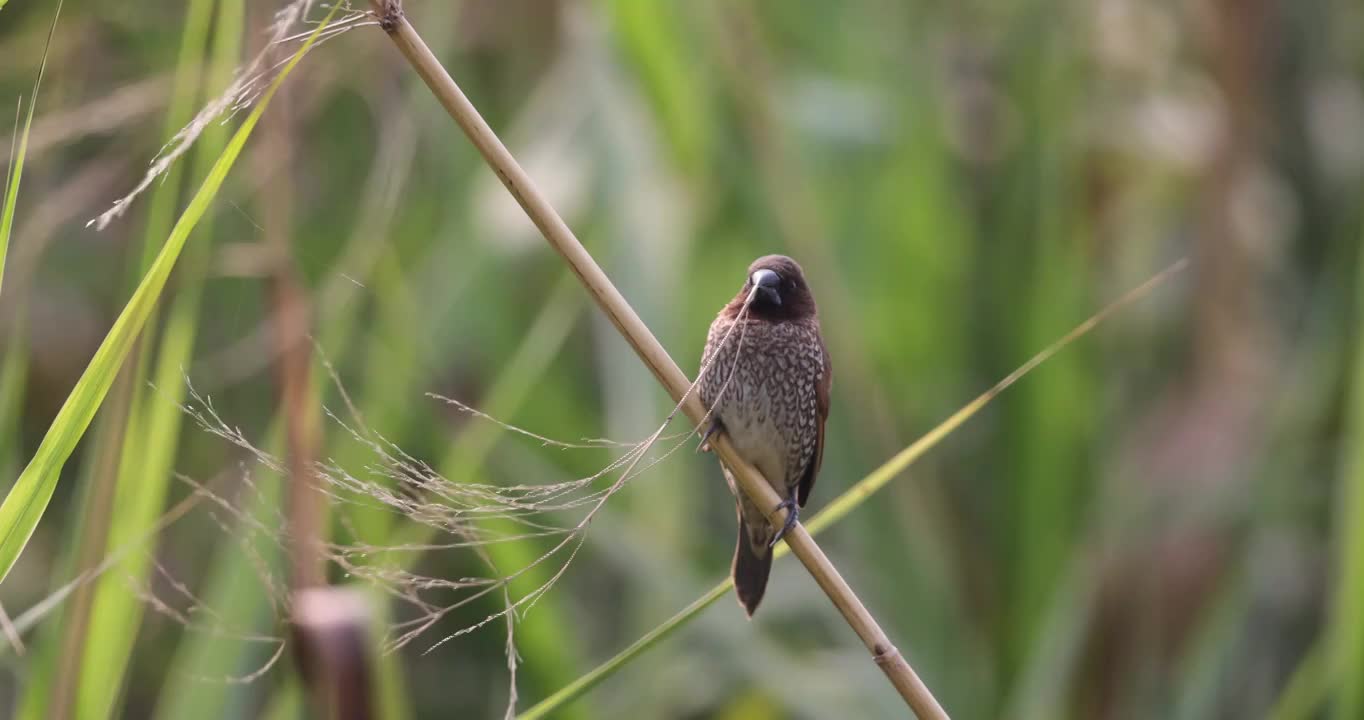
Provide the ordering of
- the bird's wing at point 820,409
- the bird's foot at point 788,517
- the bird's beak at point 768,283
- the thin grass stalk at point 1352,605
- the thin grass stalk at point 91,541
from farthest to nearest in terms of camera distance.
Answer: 1. the bird's wing at point 820,409
2. the thin grass stalk at point 1352,605
3. the bird's beak at point 768,283
4. the bird's foot at point 788,517
5. the thin grass stalk at point 91,541

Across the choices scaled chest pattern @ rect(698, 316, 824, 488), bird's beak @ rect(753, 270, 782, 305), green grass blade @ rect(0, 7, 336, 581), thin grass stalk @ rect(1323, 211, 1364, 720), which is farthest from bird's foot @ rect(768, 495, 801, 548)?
thin grass stalk @ rect(1323, 211, 1364, 720)

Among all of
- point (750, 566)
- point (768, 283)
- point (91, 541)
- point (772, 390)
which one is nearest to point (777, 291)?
point (768, 283)

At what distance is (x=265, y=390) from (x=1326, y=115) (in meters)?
A: 3.25

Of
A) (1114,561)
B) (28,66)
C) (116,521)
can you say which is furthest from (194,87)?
(1114,561)

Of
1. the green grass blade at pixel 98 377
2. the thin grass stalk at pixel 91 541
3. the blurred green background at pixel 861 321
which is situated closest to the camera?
the green grass blade at pixel 98 377

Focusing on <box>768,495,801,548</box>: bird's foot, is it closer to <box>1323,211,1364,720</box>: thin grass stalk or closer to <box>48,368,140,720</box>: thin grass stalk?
<box>48,368,140,720</box>: thin grass stalk

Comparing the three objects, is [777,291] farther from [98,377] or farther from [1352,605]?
[98,377]

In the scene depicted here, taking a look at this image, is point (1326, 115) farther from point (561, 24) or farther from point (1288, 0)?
point (561, 24)

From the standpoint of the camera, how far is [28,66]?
120 inches

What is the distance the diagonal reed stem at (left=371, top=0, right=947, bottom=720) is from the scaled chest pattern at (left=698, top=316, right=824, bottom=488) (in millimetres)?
946

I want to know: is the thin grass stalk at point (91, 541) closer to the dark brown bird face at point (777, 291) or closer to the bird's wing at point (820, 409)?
the dark brown bird face at point (777, 291)

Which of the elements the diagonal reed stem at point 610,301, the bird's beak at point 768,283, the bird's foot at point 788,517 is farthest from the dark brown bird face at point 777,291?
the diagonal reed stem at point 610,301

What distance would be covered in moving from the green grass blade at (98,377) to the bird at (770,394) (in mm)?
1254

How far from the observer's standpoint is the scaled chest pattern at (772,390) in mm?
2559
